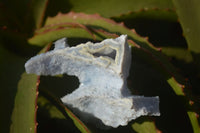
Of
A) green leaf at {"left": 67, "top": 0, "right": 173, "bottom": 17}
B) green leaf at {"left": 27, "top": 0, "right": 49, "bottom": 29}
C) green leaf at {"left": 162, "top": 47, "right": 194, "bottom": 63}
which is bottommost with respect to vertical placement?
green leaf at {"left": 162, "top": 47, "right": 194, "bottom": 63}

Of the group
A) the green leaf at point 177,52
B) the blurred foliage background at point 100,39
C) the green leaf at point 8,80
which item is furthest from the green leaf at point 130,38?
A: the green leaf at point 177,52

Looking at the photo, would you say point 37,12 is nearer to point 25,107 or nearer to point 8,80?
point 8,80

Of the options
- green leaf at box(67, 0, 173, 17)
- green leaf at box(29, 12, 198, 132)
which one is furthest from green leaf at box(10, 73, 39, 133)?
green leaf at box(67, 0, 173, 17)

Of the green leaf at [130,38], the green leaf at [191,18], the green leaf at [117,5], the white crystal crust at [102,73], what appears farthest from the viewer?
the green leaf at [117,5]

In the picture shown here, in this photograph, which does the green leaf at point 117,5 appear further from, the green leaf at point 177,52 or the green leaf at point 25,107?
the green leaf at point 25,107

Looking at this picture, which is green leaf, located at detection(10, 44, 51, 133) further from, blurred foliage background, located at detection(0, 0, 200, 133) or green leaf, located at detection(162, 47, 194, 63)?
green leaf, located at detection(162, 47, 194, 63)
